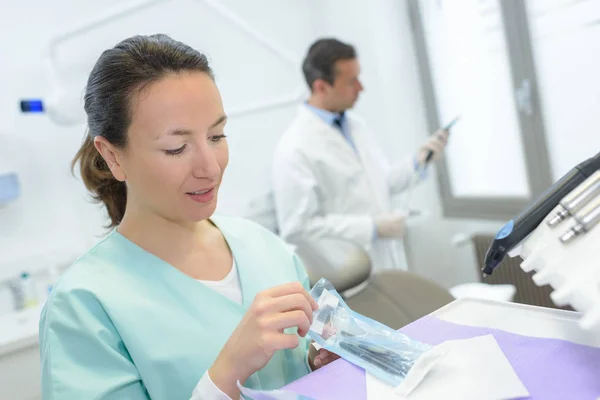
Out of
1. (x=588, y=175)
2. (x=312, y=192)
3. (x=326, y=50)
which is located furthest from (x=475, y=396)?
(x=326, y=50)

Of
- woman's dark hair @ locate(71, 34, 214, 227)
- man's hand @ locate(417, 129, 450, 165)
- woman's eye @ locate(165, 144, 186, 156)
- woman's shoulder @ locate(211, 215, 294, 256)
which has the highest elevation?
woman's dark hair @ locate(71, 34, 214, 227)

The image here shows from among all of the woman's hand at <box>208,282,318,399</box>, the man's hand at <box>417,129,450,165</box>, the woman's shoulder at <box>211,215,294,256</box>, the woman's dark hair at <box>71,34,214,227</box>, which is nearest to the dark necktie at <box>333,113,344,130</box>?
the man's hand at <box>417,129,450,165</box>

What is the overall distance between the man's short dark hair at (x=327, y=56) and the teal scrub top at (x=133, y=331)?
146 cm

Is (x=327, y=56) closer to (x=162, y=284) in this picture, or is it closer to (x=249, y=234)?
(x=249, y=234)

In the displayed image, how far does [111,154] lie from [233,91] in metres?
1.89

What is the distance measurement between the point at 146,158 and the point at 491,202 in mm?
2181

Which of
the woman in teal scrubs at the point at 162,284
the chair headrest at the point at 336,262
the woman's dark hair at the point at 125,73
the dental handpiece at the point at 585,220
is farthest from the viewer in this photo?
the chair headrest at the point at 336,262

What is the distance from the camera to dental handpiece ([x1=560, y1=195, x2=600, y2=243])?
0.52 m

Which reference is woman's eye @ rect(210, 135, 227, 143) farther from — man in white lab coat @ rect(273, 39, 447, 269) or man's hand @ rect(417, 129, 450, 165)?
man's hand @ rect(417, 129, 450, 165)

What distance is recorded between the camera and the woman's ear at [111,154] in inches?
35.8

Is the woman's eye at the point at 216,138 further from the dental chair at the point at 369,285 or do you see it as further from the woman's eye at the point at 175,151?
the dental chair at the point at 369,285

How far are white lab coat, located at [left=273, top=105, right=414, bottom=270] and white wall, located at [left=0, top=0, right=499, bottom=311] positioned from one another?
1.57 ft

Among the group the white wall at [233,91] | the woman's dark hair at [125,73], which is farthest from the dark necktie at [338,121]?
the woman's dark hair at [125,73]

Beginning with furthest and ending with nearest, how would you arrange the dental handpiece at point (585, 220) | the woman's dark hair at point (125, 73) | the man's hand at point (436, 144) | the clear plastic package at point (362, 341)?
1. the man's hand at point (436, 144)
2. the woman's dark hair at point (125, 73)
3. the clear plastic package at point (362, 341)
4. the dental handpiece at point (585, 220)
